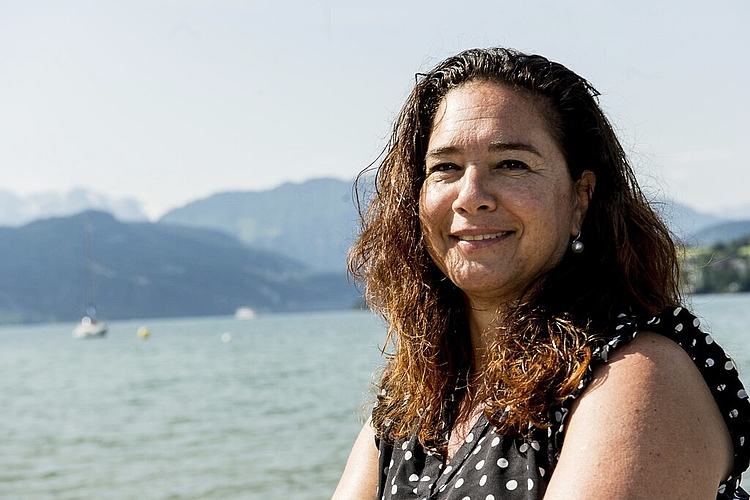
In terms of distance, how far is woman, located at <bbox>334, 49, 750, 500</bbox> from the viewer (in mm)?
1938

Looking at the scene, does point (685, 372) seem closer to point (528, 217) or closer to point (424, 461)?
point (528, 217)

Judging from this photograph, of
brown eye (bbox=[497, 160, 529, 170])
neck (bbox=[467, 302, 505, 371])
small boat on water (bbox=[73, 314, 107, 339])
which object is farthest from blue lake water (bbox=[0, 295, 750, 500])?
small boat on water (bbox=[73, 314, 107, 339])

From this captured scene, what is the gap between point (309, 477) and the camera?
15.2 meters

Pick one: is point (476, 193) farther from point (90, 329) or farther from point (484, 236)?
point (90, 329)

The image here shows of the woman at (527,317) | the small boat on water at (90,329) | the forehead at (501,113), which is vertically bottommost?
the woman at (527,317)

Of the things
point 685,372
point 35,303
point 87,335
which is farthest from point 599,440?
point 35,303

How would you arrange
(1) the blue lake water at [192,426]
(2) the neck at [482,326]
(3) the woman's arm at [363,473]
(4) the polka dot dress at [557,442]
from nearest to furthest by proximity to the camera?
(4) the polka dot dress at [557,442] < (2) the neck at [482,326] < (3) the woman's arm at [363,473] < (1) the blue lake water at [192,426]

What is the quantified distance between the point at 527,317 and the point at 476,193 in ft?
1.04

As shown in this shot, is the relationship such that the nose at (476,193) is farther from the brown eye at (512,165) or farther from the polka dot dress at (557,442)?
the polka dot dress at (557,442)

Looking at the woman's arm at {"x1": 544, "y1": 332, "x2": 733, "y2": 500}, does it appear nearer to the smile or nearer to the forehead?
the smile

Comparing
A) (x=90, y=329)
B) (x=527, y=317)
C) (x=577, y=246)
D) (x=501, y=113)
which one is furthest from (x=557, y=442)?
(x=90, y=329)

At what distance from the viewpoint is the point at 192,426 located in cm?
2431

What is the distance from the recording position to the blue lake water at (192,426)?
15.5 m

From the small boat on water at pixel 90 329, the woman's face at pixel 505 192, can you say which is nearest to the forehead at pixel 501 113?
the woman's face at pixel 505 192
